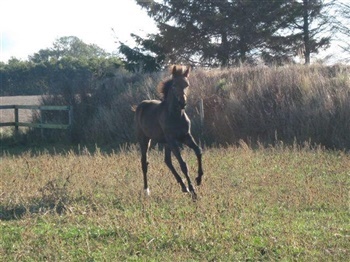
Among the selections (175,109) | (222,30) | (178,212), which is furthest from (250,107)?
(222,30)

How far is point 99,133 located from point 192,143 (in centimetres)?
1464

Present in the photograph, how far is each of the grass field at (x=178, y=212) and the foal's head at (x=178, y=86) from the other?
1.65 meters

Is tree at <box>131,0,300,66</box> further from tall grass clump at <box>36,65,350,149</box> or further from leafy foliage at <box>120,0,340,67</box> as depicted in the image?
tall grass clump at <box>36,65,350,149</box>

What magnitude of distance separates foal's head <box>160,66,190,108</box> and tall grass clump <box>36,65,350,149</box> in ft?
23.5

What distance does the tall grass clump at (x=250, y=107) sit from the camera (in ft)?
64.3

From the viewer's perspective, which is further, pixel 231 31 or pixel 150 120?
pixel 231 31

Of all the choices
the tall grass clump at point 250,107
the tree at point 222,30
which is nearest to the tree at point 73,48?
the tree at point 222,30

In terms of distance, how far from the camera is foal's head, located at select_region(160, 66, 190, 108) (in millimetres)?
10945

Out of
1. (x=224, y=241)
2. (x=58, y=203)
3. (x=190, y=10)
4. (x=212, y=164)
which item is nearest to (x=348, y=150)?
(x=212, y=164)

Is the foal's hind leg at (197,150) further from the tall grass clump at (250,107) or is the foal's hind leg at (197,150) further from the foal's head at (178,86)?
the tall grass clump at (250,107)

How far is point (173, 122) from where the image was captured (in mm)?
11477

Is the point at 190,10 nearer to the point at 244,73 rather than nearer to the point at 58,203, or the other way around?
the point at 244,73

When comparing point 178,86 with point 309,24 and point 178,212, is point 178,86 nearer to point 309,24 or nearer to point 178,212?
point 178,212

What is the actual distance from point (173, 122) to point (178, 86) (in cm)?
75
